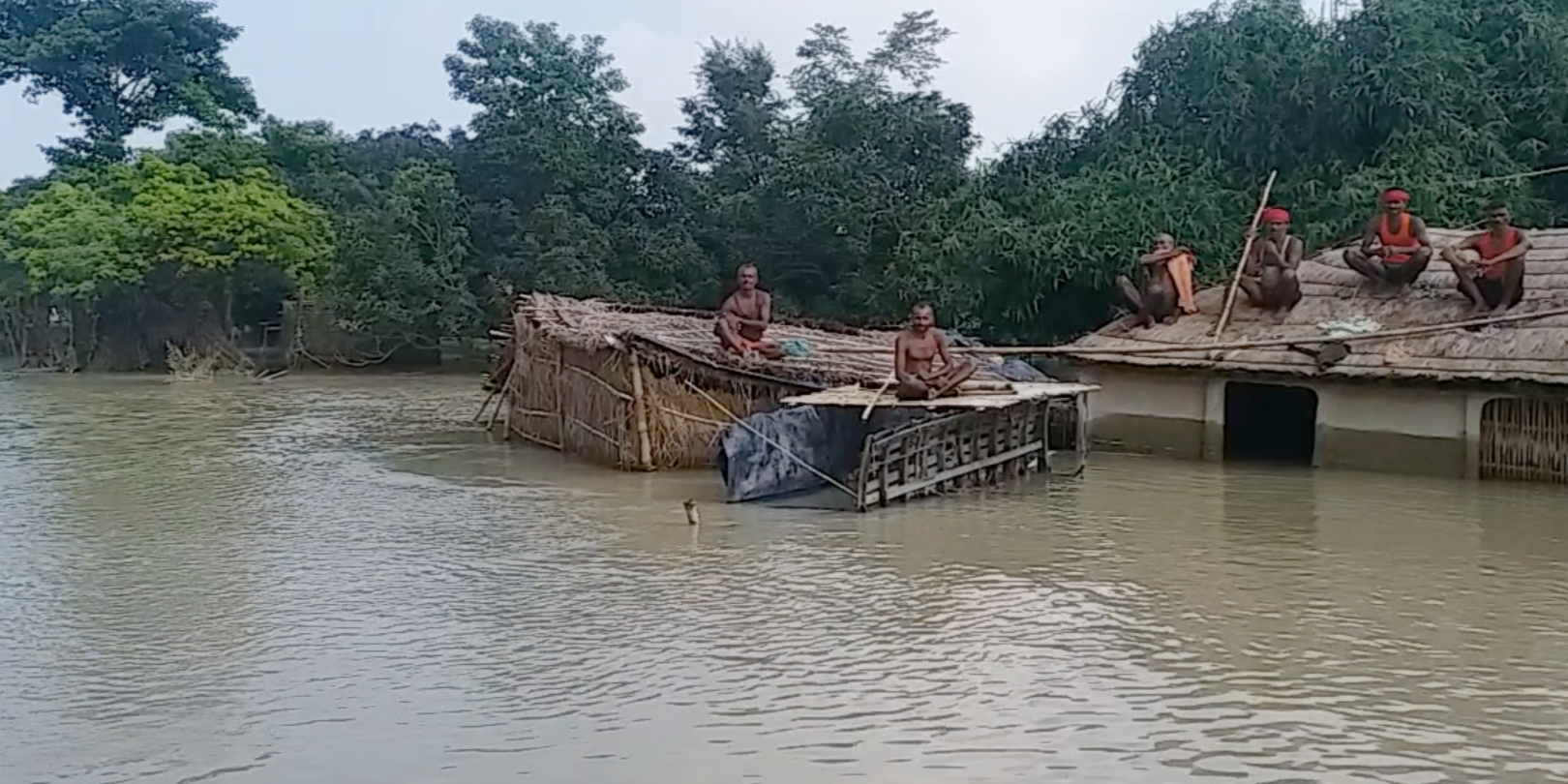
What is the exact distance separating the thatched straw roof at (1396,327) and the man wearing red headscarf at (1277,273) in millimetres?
137

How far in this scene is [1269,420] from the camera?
17500 millimetres

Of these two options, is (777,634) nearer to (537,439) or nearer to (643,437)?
(643,437)

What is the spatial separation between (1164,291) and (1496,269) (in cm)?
339

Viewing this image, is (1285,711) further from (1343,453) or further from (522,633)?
(1343,453)

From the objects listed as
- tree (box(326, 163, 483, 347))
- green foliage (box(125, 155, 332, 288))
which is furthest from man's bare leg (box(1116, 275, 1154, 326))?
green foliage (box(125, 155, 332, 288))

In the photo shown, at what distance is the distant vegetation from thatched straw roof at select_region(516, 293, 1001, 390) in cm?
405

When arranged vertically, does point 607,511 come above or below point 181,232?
below

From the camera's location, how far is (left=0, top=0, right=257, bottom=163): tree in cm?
3738

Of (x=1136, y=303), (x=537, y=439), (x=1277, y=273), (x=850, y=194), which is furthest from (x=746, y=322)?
(x=850, y=194)

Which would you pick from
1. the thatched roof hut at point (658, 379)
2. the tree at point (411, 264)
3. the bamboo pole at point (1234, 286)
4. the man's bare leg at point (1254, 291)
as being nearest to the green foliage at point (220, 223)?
the tree at point (411, 264)

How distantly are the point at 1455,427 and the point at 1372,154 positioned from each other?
22.6ft

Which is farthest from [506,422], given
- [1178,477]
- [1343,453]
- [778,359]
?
[1343,453]

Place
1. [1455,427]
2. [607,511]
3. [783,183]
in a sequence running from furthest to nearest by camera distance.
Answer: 1. [783,183]
2. [1455,427]
3. [607,511]

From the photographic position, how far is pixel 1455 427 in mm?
13953
